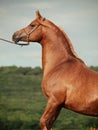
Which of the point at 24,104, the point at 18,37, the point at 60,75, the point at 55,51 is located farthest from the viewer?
the point at 24,104

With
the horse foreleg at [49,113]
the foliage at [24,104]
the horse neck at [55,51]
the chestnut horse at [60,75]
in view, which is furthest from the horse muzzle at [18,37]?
the foliage at [24,104]

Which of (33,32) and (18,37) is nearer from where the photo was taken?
(33,32)

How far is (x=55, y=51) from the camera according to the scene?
902cm

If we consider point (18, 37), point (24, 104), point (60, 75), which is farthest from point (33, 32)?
point (24, 104)

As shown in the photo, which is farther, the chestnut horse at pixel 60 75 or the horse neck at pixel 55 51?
the horse neck at pixel 55 51

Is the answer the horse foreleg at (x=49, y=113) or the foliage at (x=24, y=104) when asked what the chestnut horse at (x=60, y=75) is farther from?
the foliage at (x=24, y=104)

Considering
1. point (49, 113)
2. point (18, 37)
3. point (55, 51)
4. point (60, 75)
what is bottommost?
point (49, 113)

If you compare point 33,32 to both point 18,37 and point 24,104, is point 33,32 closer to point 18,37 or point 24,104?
point 18,37

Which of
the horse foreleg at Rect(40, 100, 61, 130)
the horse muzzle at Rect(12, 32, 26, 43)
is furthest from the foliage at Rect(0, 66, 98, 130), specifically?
the horse foreleg at Rect(40, 100, 61, 130)

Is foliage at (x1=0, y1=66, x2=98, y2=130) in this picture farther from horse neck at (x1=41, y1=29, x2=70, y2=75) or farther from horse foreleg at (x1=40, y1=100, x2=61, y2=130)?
horse foreleg at (x1=40, y1=100, x2=61, y2=130)

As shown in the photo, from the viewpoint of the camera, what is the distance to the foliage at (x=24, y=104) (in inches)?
1152

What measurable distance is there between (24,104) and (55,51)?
2406 cm

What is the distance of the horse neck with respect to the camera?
8984mm

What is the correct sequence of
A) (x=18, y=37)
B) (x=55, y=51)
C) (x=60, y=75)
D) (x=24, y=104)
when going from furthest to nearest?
(x=24, y=104) < (x=18, y=37) < (x=55, y=51) < (x=60, y=75)
